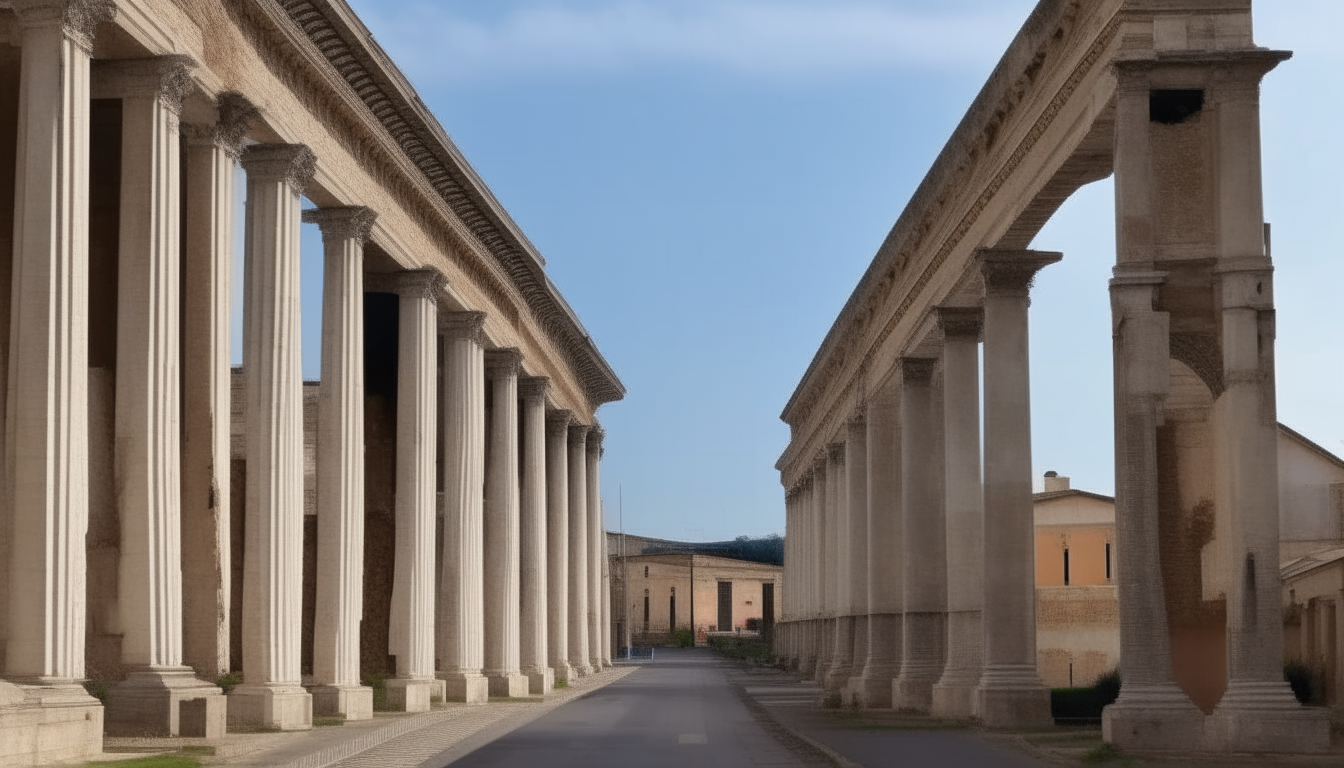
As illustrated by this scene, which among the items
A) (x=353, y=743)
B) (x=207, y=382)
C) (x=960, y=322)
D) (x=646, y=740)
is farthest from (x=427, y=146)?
(x=353, y=743)

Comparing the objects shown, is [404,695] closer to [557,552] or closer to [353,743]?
[353,743]

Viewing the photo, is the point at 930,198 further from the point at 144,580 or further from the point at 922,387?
the point at 144,580

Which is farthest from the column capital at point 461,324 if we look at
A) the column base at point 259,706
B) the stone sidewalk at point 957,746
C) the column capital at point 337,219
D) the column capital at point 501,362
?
the column base at point 259,706

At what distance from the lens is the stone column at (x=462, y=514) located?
44.3m

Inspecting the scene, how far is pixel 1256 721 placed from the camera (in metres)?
21.2

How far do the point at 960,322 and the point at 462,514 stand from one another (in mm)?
15018

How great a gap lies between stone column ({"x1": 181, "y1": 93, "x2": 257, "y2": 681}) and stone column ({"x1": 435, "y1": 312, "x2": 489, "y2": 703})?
16937mm

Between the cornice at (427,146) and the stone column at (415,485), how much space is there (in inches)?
105

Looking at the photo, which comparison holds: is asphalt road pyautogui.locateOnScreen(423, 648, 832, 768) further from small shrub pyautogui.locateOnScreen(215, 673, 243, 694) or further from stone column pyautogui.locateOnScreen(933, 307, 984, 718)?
stone column pyautogui.locateOnScreen(933, 307, 984, 718)

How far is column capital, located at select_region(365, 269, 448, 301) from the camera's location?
40062mm

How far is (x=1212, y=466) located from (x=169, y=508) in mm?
14034

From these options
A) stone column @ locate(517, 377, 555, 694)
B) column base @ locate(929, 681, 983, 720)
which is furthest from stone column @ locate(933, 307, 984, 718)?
stone column @ locate(517, 377, 555, 694)

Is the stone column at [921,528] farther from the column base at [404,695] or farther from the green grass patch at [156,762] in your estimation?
the green grass patch at [156,762]

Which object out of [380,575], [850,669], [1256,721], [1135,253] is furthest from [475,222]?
[1256,721]
